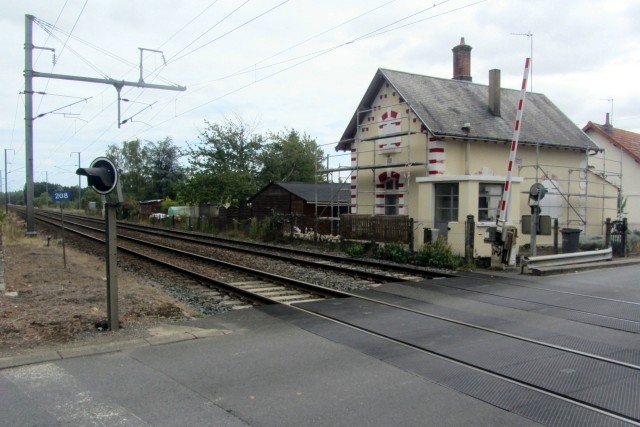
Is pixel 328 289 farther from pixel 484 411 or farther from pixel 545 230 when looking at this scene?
pixel 545 230

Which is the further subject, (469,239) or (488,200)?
(488,200)

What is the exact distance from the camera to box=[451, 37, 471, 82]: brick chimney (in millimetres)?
25938

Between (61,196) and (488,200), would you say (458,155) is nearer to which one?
(488,200)

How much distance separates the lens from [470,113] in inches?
848

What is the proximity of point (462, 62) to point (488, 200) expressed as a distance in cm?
1002

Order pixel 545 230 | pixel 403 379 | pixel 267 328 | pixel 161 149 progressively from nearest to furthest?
pixel 403 379 < pixel 267 328 < pixel 545 230 < pixel 161 149

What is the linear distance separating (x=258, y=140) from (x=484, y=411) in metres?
45.3

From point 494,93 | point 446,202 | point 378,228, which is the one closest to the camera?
point 378,228

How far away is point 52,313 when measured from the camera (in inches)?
329

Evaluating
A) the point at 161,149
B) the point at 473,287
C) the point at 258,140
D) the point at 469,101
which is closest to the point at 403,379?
the point at 473,287

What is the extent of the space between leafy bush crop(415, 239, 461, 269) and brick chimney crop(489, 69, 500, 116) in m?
8.64

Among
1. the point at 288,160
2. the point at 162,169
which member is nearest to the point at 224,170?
the point at 288,160

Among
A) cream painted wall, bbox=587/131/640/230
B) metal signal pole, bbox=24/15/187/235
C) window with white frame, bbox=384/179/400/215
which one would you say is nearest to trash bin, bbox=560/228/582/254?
window with white frame, bbox=384/179/400/215

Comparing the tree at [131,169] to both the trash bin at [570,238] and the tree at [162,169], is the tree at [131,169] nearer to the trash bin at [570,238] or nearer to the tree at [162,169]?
the tree at [162,169]
